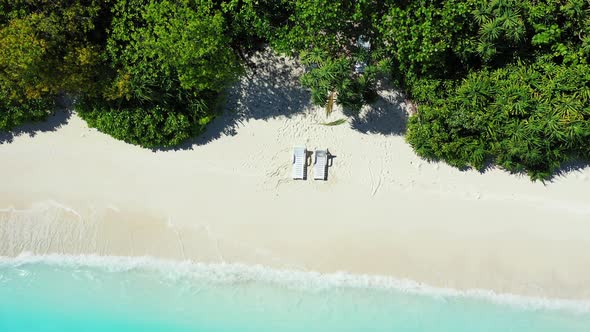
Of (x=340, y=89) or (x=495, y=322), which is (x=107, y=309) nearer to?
(x=340, y=89)

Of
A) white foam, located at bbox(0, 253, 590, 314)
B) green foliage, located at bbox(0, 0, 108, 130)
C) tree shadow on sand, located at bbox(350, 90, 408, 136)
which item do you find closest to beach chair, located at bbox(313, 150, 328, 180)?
tree shadow on sand, located at bbox(350, 90, 408, 136)

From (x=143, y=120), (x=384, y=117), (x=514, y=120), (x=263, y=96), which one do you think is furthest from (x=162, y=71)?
(x=514, y=120)

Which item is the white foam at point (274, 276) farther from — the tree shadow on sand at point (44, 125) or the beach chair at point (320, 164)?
the tree shadow on sand at point (44, 125)

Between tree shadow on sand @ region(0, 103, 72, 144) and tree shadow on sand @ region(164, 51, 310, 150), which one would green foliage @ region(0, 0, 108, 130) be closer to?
tree shadow on sand @ region(0, 103, 72, 144)

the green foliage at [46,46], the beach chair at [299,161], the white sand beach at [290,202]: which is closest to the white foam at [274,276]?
the white sand beach at [290,202]

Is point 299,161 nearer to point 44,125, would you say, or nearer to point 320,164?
point 320,164

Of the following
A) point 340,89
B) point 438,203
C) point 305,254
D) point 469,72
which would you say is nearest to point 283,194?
point 305,254
